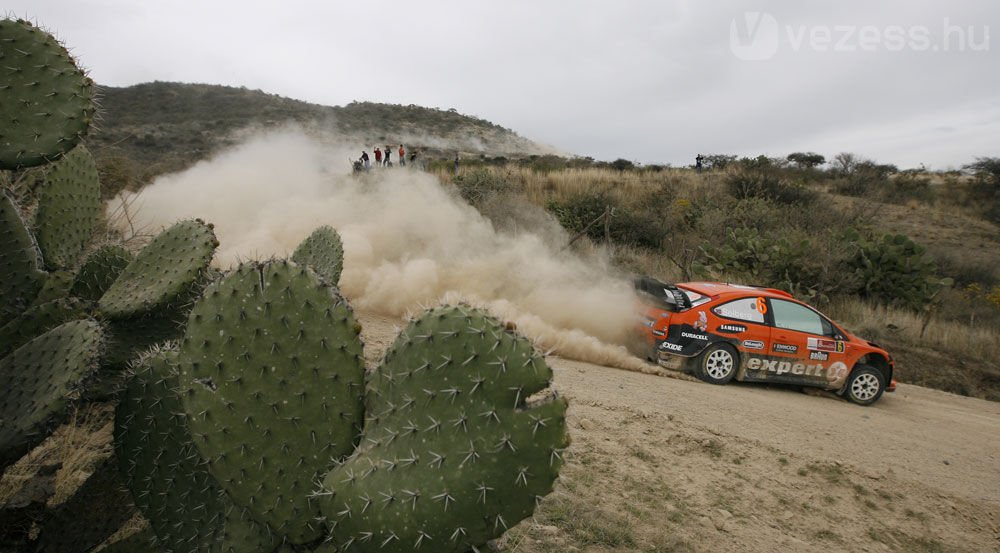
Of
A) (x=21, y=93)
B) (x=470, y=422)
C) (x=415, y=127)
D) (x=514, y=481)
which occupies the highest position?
(x=415, y=127)

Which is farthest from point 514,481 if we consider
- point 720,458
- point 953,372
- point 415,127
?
point 415,127

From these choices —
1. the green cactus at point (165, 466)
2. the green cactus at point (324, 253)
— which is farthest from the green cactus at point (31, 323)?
the green cactus at point (324, 253)

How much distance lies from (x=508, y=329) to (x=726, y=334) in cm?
838

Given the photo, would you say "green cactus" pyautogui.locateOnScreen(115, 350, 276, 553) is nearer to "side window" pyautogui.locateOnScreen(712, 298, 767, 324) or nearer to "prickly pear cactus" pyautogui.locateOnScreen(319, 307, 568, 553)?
"prickly pear cactus" pyautogui.locateOnScreen(319, 307, 568, 553)

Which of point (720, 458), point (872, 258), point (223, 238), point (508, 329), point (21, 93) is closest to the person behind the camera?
point (508, 329)

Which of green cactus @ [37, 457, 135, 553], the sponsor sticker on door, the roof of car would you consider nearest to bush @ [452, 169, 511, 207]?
the roof of car

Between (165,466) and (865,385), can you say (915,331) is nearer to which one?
(865,385)

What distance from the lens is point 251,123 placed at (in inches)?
1994

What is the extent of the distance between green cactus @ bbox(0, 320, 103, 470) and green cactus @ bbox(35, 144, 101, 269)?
109cm

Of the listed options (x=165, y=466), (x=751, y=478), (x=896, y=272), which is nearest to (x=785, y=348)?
(x=751, y=478)

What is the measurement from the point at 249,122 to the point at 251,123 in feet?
1.03

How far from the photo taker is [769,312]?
31.3 ft

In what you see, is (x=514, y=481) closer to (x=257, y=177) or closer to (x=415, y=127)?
(x=257, y=177)

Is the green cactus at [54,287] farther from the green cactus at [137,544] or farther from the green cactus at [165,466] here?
the green cactus at [137,544]
